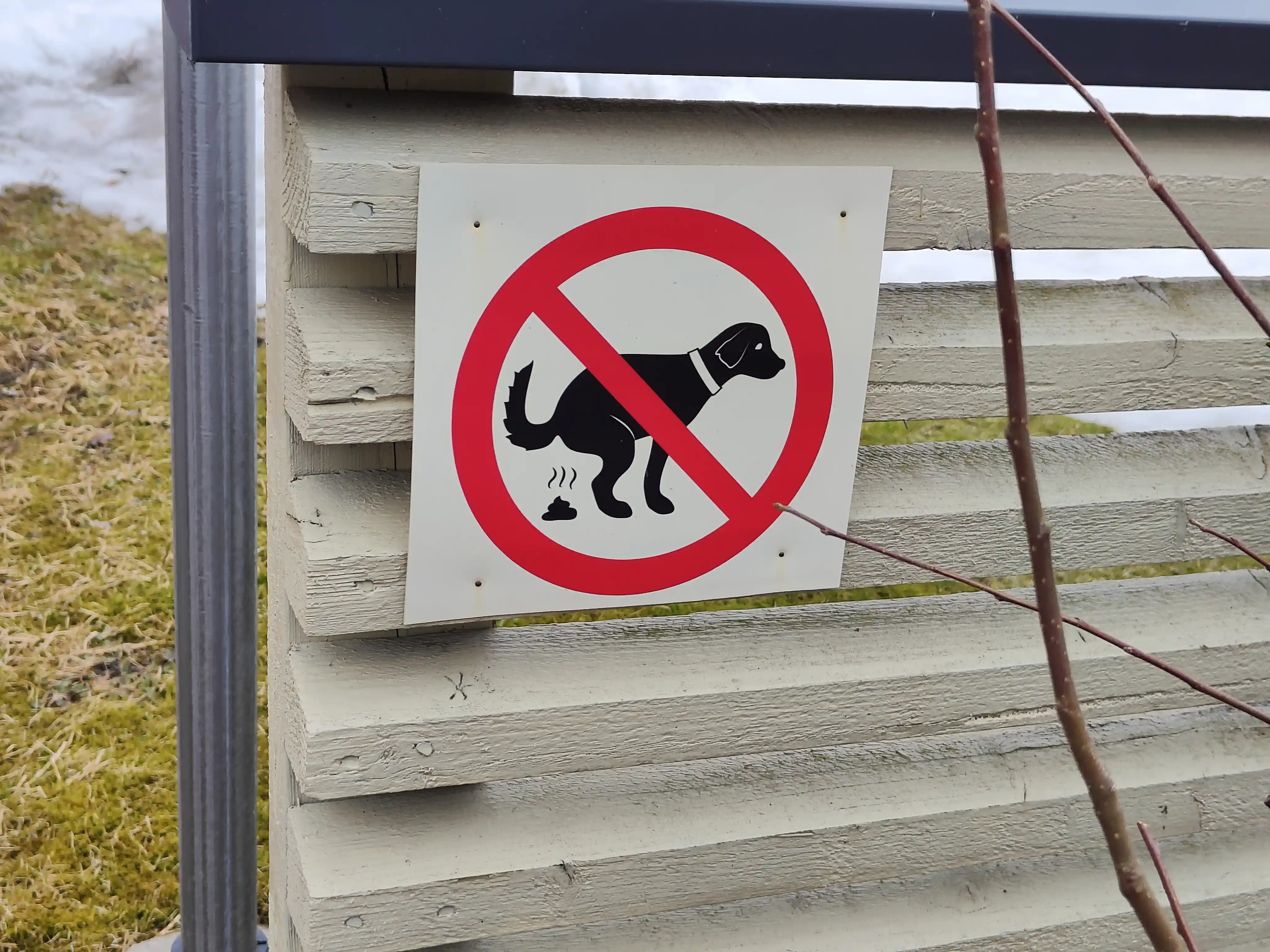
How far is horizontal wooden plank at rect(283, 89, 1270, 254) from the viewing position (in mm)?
1138

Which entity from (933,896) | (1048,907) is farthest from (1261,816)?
(933,896)

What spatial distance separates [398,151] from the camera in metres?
1.15

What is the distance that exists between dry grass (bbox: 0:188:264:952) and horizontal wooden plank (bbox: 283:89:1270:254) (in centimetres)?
180

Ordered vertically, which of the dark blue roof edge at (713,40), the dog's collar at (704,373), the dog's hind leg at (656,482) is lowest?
the dog's hind leg at (656,482)

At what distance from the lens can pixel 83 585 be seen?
3.24 m

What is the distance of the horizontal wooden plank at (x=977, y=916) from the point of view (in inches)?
61.2

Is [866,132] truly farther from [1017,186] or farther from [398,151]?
[398,151]

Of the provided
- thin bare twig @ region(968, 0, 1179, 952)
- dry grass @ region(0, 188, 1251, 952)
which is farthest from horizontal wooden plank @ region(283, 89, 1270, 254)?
thin bare twig @ region(968, 0, 1179, 952)

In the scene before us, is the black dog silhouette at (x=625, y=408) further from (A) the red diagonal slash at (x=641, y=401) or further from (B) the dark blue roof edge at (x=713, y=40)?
(B) the dark blue roof edge at (x=713, y=40)

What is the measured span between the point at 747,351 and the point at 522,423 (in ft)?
0.82

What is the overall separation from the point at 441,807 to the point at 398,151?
0.74 meters

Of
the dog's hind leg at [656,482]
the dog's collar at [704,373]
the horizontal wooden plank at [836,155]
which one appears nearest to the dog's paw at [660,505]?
the dog's hind leg at [656,482]

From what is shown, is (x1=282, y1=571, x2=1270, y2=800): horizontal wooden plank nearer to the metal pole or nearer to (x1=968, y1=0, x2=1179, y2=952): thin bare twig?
the metal pole

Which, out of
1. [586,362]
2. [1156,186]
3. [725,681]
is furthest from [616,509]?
[1156,186]
